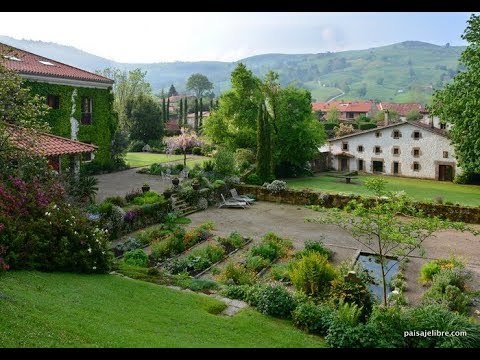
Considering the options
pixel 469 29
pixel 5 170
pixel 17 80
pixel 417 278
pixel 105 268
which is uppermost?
pixel 469 29

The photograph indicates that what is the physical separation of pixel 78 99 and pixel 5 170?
1919 cm

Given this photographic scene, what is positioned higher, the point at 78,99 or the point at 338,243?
the point at 78,99

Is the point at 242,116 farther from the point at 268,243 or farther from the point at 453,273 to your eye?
the point at 453,273

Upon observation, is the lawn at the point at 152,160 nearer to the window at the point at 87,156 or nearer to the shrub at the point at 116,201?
the window at the point at 87,156

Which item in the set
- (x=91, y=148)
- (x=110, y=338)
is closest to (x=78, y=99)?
(x=91, y=148)

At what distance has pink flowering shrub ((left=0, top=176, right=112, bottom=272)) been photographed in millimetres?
10906

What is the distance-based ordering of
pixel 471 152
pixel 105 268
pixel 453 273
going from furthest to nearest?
pixel 471 152, pixel 453 273, pixel 105 268

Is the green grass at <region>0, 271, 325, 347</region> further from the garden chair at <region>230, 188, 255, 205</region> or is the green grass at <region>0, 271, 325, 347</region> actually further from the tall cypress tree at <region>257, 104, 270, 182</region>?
the tall cypress tree at <region>257, 104, 270, 182</region>

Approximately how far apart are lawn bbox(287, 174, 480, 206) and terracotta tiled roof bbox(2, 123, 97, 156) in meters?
18.4

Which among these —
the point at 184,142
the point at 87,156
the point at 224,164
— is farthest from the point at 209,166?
the point at 87,156

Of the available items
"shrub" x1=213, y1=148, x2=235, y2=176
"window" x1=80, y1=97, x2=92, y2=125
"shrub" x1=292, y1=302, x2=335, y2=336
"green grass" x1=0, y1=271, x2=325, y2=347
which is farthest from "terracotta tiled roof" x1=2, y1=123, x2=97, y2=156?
"shrub" x1=213, y1=148, x2=235, y2=176

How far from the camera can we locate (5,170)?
1270 centimetres

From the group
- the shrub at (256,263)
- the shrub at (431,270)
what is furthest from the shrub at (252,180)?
the shrub at (431,270)

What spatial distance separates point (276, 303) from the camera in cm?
1073
